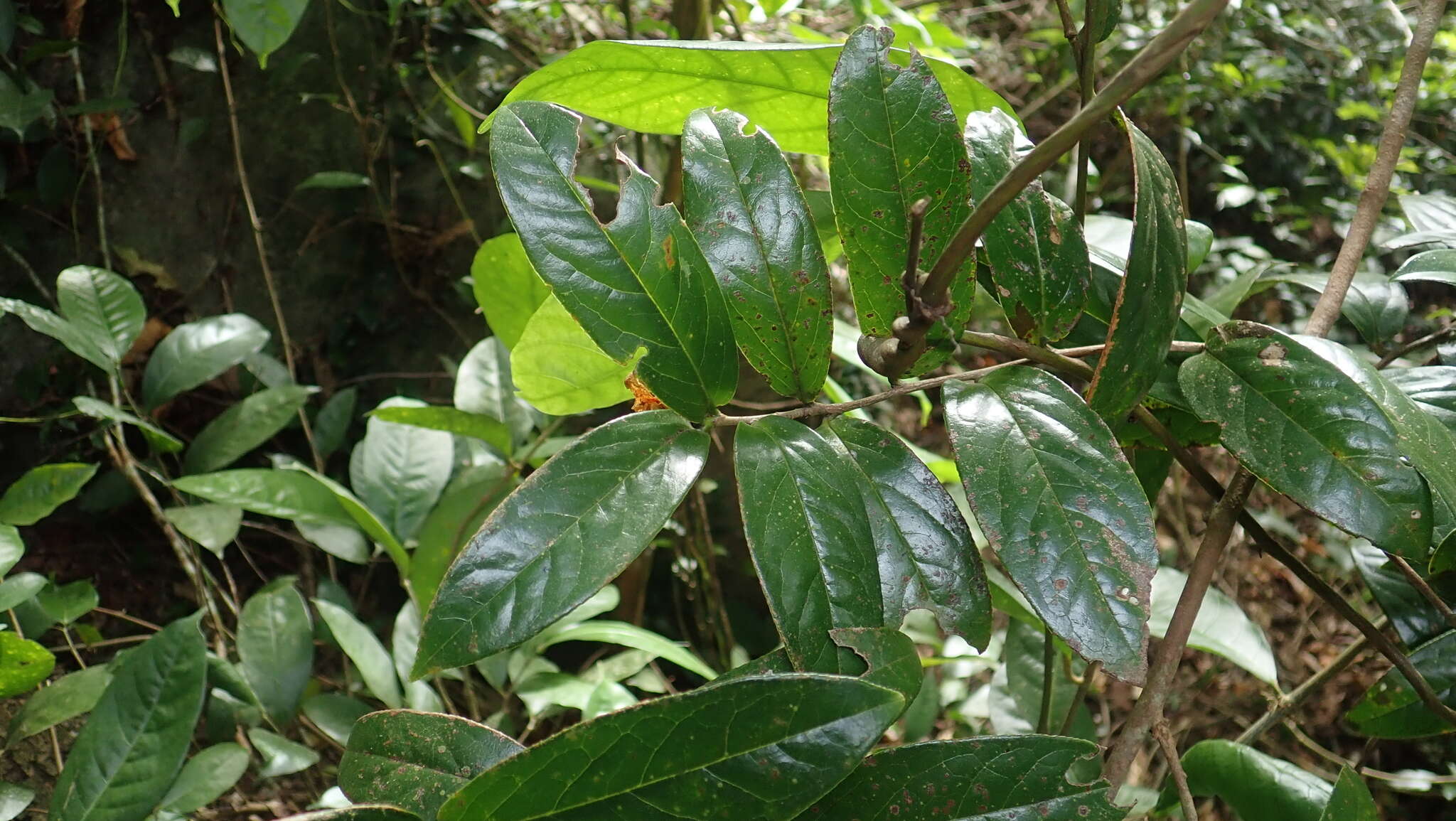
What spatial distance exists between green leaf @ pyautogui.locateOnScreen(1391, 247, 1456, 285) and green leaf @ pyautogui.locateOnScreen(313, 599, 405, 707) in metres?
0.92

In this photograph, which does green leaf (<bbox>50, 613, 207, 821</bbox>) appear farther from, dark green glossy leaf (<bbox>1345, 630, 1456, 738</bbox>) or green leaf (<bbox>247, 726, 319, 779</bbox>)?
dark green glossy leaf (<bbox>1345, 630, 1456, 738</bbox>)

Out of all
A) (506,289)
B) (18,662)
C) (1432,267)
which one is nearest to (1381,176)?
(1432,267)

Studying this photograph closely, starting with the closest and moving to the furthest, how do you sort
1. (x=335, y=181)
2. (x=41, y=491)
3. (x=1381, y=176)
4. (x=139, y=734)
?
(x=1381, y=176)
(x=139, y=734)
(x=41, y=491)
(x=335, y=181)

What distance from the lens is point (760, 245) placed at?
15.8 inches

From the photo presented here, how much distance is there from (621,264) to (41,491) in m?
0.84

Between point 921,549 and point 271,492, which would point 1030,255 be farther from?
point 271,492

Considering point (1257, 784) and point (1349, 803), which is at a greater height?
point (1349, 803)

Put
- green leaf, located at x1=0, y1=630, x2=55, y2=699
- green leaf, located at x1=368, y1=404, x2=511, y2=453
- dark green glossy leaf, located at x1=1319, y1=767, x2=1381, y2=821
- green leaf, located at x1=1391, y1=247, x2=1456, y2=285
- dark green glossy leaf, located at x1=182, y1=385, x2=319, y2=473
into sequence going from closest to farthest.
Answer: dark green glossy leaf, located at x1=1319, y1=767, x2=1381, y2=821, green leaf, located at x1=1391, y1=247, x2=1456, y2=285, green leaf, located at x1=0, y1=630, x2=55, y2=699, green leaf, located at x1=368, y1=404, x2=511, y2=453, dark green glossy leaf, located at x1=182, y1=385, x2=319, y2=473

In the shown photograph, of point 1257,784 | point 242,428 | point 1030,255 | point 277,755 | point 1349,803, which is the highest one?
point 1030,255

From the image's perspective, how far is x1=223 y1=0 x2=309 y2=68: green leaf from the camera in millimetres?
578

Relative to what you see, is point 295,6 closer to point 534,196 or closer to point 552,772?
point 534,196

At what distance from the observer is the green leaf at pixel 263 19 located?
578 mm

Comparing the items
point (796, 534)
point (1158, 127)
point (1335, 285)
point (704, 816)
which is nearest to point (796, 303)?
point (796, 534)

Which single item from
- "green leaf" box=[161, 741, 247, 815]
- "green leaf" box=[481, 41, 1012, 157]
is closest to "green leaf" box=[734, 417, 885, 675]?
"green leaf" box=[481, 41, 1012, 157]
